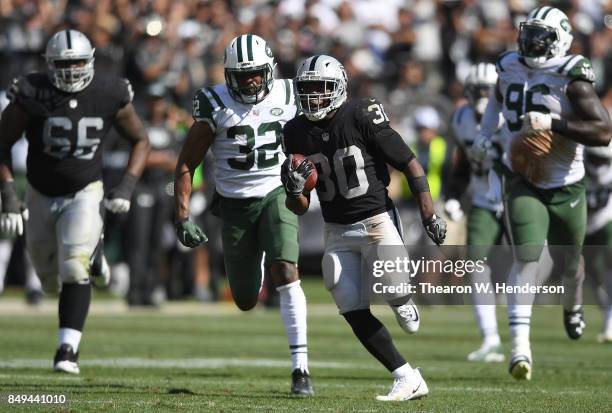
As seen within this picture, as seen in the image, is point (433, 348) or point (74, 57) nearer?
point (74, 57)

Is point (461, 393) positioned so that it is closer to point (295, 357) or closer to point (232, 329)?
point (295, 357)

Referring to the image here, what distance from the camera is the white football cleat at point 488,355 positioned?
10.0 metres

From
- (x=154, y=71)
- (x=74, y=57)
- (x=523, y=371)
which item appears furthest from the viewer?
(x=154, y=71)

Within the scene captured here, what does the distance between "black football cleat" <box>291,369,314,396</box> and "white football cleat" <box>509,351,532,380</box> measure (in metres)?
1.51

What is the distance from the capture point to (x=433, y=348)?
11.0 m

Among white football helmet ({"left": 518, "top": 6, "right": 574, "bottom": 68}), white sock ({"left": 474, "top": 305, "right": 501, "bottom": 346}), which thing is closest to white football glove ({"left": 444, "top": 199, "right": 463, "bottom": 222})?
white sock ({"left": 474, "top": 305, "right": 501, "bottom": 346})

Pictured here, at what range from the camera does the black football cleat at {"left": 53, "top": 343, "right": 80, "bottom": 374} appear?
27.8ft

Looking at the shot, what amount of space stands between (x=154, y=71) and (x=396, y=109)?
3.42m

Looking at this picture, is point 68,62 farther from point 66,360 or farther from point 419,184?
point 419,184

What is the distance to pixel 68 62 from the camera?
8.77m

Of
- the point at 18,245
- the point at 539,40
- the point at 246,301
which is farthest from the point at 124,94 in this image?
the point at 18,245

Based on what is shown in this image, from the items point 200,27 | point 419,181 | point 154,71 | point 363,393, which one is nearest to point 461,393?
point 363,393

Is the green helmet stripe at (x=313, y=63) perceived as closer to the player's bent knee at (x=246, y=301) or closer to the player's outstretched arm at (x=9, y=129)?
the player's bent knee at (x=246, y=301)

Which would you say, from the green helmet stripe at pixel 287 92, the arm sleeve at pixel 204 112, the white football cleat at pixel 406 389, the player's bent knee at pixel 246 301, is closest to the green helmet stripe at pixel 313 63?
the green helmet stripe at pixel 287 92
